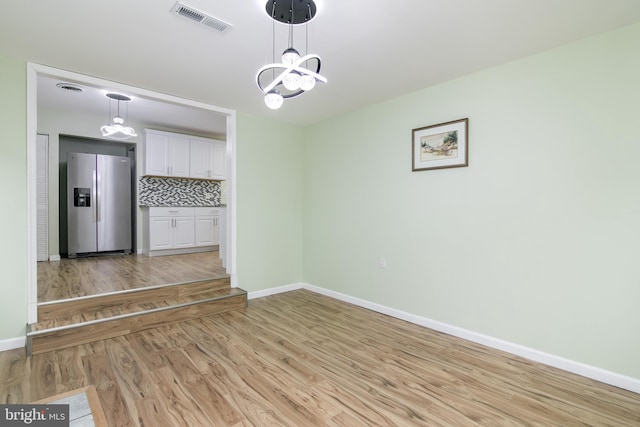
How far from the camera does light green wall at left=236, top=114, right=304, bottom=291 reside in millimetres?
4039

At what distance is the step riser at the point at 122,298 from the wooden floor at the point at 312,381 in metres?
0.40

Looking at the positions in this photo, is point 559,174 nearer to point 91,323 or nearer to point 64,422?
point 64,422

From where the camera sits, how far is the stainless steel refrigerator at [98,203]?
17.2ft

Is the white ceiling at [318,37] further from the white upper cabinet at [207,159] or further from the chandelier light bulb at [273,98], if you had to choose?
the white upper cabinet at [207,159]

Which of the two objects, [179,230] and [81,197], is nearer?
[81,197]

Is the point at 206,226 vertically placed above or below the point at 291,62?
below

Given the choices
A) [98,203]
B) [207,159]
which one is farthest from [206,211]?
[98,203]

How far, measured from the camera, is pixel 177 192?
6.21m

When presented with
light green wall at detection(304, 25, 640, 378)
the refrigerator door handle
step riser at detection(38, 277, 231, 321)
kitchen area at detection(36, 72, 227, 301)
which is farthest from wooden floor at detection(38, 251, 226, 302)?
light green wall at detection(304, 25, 640, 378)

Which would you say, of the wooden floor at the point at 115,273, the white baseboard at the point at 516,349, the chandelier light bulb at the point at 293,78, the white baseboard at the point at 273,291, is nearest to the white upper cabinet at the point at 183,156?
the wooden floor at the point at 115,273

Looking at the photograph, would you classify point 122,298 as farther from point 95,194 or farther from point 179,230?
point 95,194

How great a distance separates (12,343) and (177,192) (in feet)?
12.9

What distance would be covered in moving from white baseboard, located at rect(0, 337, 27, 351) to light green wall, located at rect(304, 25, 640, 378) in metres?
3.28

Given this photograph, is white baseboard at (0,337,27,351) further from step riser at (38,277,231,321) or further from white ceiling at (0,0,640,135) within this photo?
white ceiling at (0,0,640,135)
